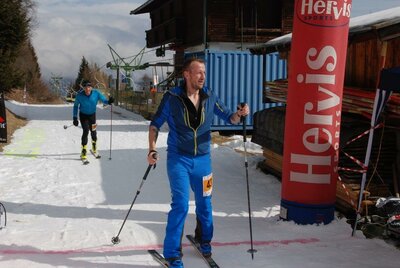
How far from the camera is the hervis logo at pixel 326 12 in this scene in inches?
231

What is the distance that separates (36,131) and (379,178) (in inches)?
604

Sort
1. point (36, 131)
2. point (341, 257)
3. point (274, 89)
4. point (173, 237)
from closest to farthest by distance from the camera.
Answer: point (173, 237) < point (341, 257) < point (274, 89) < point (36, 131)

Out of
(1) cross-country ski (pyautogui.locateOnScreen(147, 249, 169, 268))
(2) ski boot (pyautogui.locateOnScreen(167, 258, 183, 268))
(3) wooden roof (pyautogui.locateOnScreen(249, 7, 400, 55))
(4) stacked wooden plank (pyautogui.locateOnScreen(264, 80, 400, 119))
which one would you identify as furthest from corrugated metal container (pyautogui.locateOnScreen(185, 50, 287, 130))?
(2) ski boot (pyautogui.locateOnScreen(167, 258, 183, 268))

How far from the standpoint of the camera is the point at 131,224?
6.33 meters

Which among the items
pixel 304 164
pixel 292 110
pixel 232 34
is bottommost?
pixel 304 164

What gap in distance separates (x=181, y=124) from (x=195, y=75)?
0.51 metres

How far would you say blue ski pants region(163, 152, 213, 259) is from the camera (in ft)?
15.2

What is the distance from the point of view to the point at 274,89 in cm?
1014

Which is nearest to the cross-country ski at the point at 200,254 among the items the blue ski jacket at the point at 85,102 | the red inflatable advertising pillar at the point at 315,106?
the red inflatable advertising pillar at the point at 315,106

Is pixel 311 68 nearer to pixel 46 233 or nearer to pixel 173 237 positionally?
pixel 173 237

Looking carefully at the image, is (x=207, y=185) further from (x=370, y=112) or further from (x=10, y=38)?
(x=10, y=38)

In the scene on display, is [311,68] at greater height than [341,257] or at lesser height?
greater

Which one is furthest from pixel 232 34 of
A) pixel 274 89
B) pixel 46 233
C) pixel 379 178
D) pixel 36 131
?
pixel 46 233

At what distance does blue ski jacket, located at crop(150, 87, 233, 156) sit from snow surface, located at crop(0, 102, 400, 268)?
1225 millimetres
